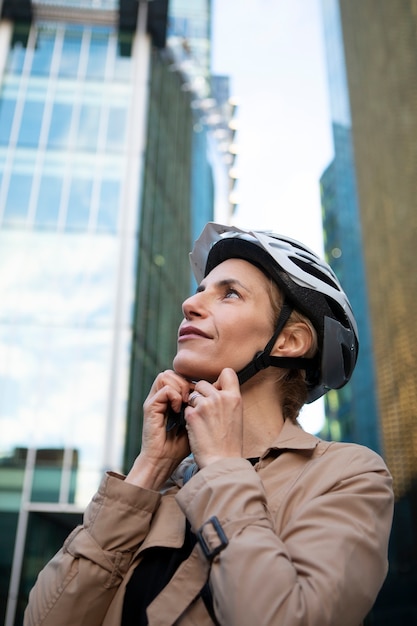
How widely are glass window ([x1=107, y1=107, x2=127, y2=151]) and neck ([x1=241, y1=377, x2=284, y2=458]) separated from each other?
20492 millimetres

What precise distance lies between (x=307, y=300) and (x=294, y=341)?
217 mm

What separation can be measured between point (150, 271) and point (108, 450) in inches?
287

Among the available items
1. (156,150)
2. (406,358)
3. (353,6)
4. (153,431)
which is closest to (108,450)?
(156,150)

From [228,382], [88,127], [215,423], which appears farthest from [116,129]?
[215,423]

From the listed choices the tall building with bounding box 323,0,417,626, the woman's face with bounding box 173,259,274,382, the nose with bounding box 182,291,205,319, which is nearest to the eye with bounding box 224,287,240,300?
the woman's face with bounding box 173,259,274,382

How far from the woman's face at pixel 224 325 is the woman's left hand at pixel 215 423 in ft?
0.99

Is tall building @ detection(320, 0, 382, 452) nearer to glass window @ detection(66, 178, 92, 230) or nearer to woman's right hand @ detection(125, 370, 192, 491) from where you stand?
glass window @ detection(66, 178, 92, 230)

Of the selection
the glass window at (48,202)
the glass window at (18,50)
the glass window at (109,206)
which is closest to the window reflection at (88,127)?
the glass window at (109,206)

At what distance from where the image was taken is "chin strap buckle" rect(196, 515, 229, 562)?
1762 millimetres

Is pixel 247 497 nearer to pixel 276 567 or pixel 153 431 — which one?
pixel 276 567

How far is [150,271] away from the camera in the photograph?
847 inches

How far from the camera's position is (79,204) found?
20406mm

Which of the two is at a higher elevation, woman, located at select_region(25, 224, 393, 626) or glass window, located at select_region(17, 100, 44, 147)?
glass window, located at select_region(17, 100, 44, 147)

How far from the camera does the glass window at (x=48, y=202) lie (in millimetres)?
19953
